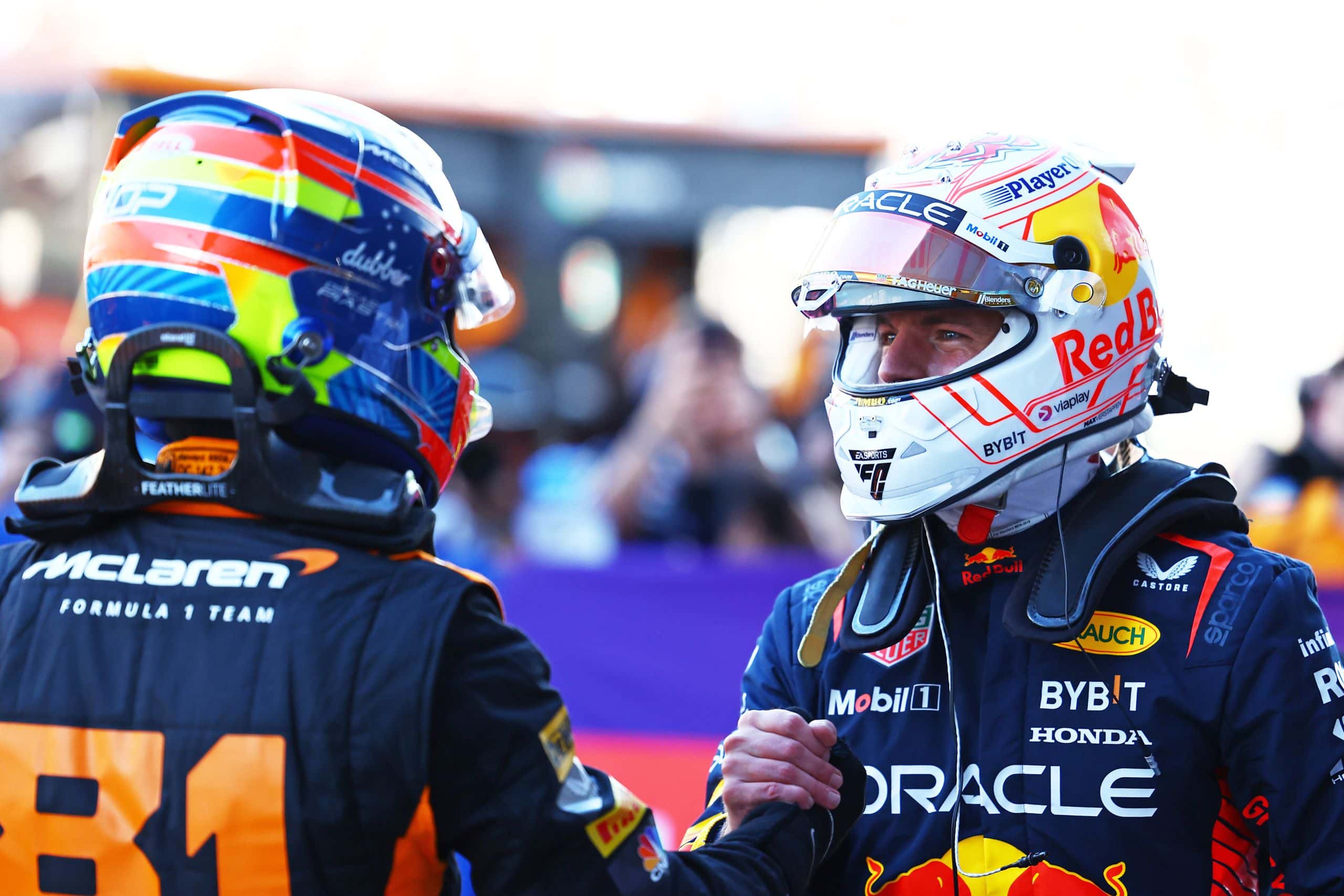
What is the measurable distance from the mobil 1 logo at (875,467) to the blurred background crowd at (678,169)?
368 centimetres

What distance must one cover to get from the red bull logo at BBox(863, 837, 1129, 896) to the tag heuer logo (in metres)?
0.34

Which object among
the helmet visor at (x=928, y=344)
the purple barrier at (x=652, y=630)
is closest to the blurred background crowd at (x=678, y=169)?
the purple barrier at (x=652, y=630)

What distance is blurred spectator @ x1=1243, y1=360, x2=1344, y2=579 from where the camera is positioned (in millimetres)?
5652

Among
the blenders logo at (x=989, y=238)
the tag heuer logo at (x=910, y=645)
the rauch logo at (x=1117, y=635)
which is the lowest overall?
the tag heuer logo at (x=910, y=645)

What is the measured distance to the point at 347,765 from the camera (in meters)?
1.71

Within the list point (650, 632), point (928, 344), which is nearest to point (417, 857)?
point (928, 344)

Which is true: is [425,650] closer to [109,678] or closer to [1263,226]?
[109,678]

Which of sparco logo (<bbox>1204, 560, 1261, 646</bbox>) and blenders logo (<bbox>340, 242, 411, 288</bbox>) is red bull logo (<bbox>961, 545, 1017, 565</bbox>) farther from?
blenders logo (<bbox>340, 242, 411, 288</bbox>)

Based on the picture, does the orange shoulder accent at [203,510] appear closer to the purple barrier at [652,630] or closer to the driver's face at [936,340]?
the driver's face at [936,340]

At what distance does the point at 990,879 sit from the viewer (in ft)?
7.36

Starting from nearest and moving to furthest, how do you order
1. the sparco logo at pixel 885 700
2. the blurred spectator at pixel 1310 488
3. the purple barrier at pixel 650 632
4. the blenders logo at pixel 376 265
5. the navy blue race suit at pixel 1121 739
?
1. the blenders logo at pixel 376 265
2. the navy blue race suit at pixel 1121 739
3. the sparco logo at pixel 885 700
4. the purple barrier at pixel 650 632
5. the blurred spectator at pixel 1310 488

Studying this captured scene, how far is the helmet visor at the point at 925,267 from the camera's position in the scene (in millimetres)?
2443

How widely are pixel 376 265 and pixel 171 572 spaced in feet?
1.64

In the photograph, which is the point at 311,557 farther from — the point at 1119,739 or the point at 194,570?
the point at 1119,739
